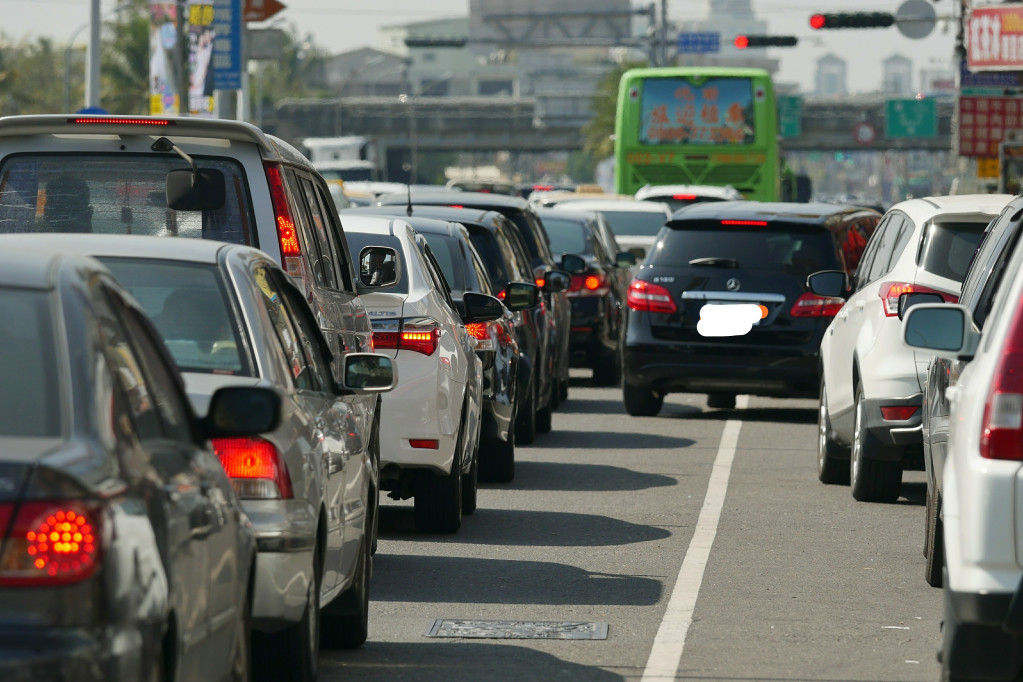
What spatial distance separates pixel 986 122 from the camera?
39.2 m

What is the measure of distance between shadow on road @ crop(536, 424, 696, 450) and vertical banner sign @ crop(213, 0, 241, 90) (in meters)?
23.7

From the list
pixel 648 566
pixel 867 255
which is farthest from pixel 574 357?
pixel 648 566

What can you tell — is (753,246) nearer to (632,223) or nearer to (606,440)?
(606,440)

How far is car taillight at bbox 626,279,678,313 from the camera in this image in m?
16.5

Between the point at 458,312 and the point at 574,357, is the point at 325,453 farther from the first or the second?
the point at 574,357

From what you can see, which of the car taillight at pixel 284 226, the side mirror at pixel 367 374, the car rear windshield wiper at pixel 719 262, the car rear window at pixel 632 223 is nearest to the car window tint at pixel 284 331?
the side mirror at pixel 367 374

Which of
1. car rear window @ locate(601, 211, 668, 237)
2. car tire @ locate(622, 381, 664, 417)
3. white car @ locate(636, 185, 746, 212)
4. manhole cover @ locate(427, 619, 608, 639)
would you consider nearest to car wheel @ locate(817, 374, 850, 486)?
car tire @ locate(622, 381, 664, 417)

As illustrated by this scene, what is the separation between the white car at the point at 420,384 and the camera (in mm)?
9969

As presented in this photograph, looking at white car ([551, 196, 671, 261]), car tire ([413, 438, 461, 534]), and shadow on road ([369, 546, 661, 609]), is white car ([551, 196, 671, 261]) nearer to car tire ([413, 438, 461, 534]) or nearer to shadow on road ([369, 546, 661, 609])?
car tire ([413, 438, 461, 534])

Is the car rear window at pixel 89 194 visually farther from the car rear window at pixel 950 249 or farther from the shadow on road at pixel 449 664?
the car rear window at pixel 950 249

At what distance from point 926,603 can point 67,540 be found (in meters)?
5.28

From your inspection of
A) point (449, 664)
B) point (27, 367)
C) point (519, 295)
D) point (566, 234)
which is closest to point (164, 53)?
point (566, 234)

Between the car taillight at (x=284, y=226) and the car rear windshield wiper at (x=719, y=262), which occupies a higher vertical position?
the car taillight at (x=284, y=226)

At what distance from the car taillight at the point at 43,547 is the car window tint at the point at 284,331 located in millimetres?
2527
